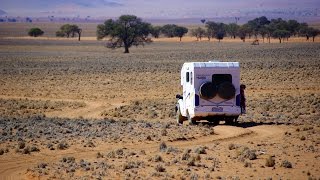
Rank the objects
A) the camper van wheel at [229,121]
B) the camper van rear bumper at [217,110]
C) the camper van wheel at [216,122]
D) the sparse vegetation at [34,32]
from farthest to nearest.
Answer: the sparse vegetation at [34,32], the camper van wheel at [216,122], the camper van wheel at [229,121], the camper van rear bumper at [217,110]

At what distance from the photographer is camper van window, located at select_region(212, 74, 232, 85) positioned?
68.5 ft

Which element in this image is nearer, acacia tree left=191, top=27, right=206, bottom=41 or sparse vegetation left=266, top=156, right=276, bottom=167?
sparse vegetation left=266, top=156, right=276, bottom=167

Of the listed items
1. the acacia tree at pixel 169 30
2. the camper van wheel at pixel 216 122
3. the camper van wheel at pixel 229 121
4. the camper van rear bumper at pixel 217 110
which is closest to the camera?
the camper van rear bumper at pixel 217 110

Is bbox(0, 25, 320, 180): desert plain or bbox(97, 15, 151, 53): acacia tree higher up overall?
bbox(97, 15, 151, 53): acacia tree

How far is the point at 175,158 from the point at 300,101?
1664 centimetres

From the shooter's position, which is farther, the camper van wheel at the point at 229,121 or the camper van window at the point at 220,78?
the camper van wheel at the point at 229,121

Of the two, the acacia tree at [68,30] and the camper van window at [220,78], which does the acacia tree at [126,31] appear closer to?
the acacia tree at [68,30]

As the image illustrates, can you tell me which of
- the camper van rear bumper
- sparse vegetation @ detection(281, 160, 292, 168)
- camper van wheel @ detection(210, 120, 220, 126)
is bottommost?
camper van wheel @ detection(210, 120, 220, 126)

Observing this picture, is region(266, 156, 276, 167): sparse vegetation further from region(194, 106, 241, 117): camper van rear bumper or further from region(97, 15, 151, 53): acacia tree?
region(97, 15, 151, 53): acacia tree

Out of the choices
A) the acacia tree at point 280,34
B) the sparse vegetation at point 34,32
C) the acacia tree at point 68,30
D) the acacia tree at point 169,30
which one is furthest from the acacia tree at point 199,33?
the sparse vegetation at point 34,32

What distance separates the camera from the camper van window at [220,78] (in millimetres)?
20875

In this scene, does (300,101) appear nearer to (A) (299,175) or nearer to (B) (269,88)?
(B) (269,88)

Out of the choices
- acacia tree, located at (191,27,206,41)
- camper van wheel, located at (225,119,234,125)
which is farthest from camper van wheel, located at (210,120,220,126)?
acacia tree, located at (191,27,206,41)

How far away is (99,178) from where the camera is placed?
13.2 metres
